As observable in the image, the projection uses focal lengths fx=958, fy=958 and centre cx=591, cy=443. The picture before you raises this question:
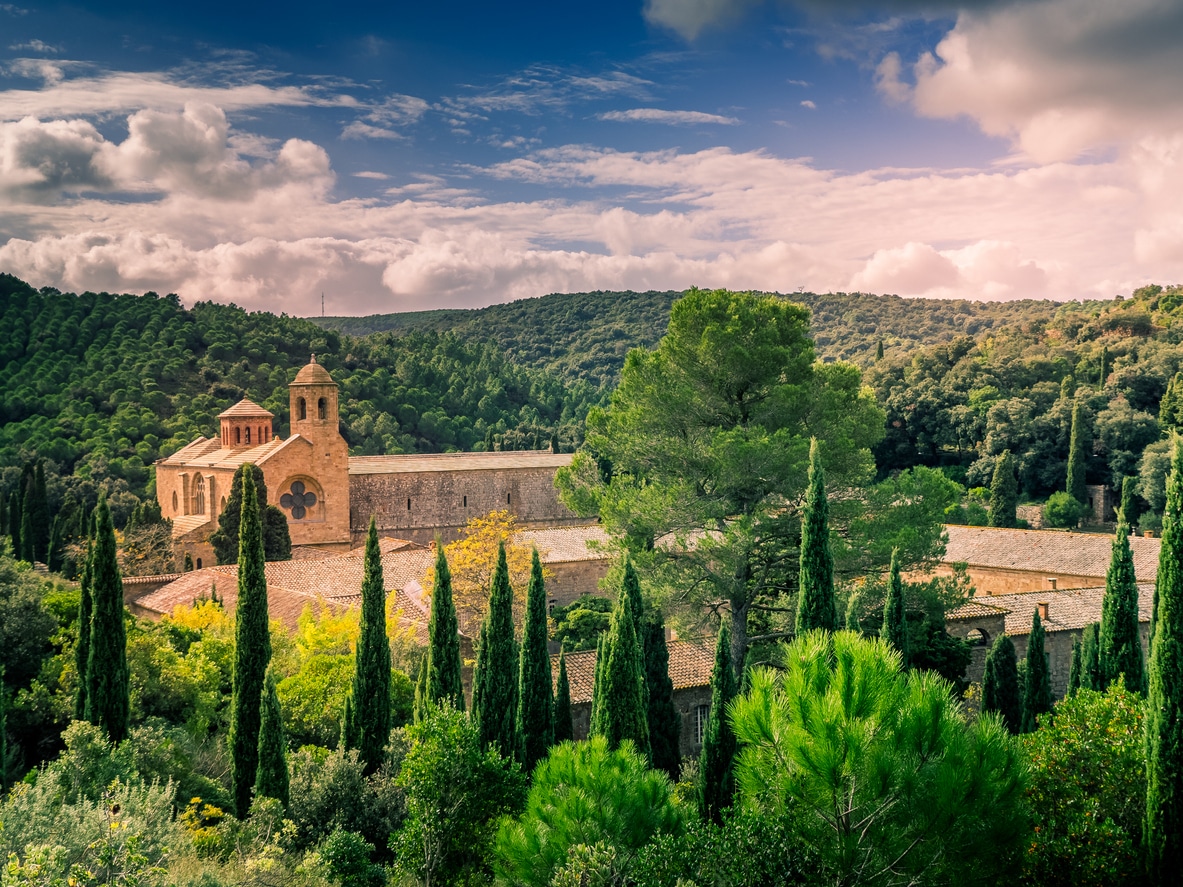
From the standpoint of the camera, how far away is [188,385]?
5500cm

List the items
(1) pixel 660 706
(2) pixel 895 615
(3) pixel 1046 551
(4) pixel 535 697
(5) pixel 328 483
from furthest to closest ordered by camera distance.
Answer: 1. (5) pixel 328 483
2. (3) pixel 1046 551
3. (1) pixel 660 706
4. (2) pixel 895 615
5. (4) pixel 535 697

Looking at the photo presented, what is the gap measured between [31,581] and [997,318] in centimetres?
11757

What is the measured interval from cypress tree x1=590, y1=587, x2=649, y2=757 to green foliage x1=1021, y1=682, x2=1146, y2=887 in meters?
5.24

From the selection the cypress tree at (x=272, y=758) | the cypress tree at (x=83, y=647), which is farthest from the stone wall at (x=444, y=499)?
the cypress tree at (x=272, y=758)

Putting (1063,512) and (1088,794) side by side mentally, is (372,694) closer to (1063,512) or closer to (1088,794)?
(1088,794)

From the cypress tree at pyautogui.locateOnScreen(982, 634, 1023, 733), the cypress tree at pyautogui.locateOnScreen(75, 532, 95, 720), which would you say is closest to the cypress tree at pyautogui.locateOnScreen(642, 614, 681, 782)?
the cypress tree at pyautogui.locateOnScreen(982, 634, 1023, 733)

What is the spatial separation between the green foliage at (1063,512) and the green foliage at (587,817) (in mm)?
42460

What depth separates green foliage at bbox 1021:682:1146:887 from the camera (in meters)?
8.88

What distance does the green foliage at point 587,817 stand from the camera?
9.23m

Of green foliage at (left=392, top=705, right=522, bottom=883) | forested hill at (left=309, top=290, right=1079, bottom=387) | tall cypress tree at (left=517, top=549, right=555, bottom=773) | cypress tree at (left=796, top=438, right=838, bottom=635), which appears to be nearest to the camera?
green foliage at (left=392, top=705, right=522, bottom=883)

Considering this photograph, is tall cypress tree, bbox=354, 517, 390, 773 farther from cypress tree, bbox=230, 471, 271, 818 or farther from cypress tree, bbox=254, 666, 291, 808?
cypress tree, bbox=254, 666, 291, 808

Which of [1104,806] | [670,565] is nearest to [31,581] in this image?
[670,565]

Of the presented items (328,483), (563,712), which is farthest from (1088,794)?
A: (328,483)

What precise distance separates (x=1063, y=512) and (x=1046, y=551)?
15081 mm
